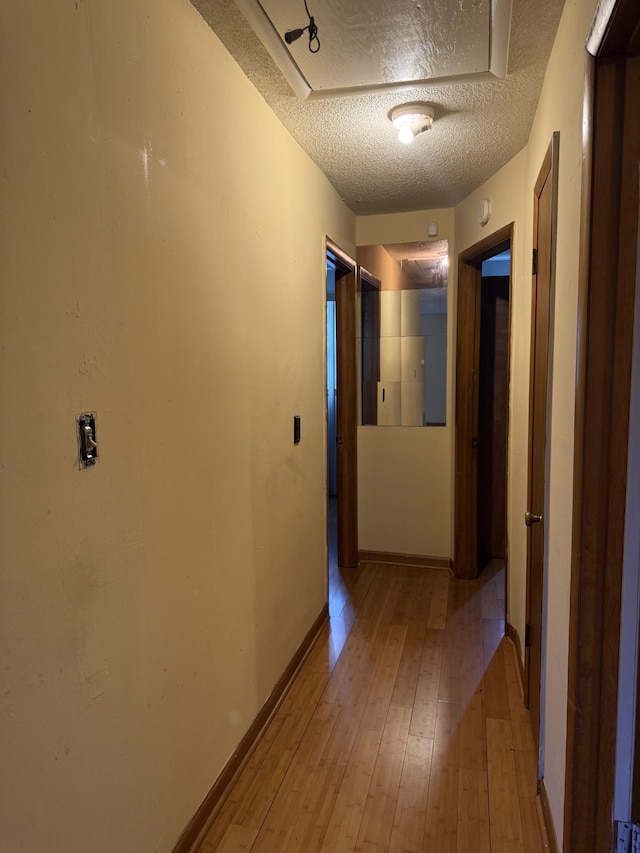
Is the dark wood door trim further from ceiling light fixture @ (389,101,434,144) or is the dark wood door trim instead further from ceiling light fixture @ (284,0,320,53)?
ceiling light fixture @ (284,0,320,53)

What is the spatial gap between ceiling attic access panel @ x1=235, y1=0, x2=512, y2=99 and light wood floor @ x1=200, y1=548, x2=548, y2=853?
2426 millimetres

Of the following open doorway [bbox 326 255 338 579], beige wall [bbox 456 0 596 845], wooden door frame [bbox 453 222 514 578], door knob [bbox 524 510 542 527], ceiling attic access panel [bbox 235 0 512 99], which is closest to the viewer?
beige wall [bbox 456 0 596 845]

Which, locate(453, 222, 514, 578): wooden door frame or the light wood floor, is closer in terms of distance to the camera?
the light wood floor

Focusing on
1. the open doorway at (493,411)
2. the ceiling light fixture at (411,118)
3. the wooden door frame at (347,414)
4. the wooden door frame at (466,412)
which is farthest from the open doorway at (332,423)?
the ceiling light fixture at (411,118)

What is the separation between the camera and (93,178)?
1.15 m

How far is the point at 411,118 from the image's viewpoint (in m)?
2.16

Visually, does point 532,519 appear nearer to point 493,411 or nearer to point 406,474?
point 406,474

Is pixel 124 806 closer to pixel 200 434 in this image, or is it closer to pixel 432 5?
pixel 200 434

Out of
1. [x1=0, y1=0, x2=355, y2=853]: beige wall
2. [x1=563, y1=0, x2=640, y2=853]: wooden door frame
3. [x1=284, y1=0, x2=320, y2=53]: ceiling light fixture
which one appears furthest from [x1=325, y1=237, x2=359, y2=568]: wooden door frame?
[x1=563, y1=0, x2=640, y2=853]: wooden door frame

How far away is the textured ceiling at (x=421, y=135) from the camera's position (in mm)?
1653

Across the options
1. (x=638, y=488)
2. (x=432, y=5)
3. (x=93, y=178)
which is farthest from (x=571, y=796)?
(x=432, y=5)

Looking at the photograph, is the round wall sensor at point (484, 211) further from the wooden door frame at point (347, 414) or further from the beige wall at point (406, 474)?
the wooden door frame at point (347, 414)

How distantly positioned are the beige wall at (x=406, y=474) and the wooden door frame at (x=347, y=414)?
12 cm

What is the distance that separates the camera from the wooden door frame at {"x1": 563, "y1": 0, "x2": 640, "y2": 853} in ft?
3.65
